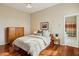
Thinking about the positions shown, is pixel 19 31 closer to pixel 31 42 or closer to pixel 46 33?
pixel 31 42

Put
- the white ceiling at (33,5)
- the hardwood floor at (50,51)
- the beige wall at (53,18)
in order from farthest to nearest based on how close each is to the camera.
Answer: the beige wall at (53,18) → the hardwood floor at (50,51) → the white ceiling at (33,5)

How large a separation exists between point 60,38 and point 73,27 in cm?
35

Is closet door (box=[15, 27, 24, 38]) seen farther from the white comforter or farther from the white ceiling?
the white ceiling

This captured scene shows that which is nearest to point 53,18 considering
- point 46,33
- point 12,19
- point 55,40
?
point 46,33

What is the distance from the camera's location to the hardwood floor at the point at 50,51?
1.85 m

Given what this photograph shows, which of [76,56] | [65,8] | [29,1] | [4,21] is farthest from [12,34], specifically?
[76,56]

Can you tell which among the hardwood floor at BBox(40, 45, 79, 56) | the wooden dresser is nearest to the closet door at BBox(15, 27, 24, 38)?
the wooden dresser

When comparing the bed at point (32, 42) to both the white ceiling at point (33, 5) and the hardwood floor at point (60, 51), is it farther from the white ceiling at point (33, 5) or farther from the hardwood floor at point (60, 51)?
the white ceiling at point (33, 5)

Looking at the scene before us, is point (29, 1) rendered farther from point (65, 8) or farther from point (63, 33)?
Result: point (63, 33)

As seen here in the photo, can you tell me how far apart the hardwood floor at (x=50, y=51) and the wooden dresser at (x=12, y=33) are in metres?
0.15

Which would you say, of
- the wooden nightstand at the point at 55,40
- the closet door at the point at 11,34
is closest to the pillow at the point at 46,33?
the wooden nightstand at the point at 55,40

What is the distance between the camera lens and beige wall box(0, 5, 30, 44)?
194 cm

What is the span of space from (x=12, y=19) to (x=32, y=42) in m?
0.64

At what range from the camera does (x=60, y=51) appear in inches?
76.4
